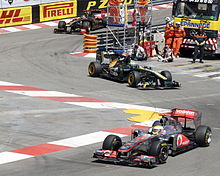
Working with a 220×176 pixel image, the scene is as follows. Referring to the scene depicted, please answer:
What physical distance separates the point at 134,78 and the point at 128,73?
43.4 inches

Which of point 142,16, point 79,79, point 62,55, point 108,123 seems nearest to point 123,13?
point 142,16

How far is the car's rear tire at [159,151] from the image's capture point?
41.4 ft

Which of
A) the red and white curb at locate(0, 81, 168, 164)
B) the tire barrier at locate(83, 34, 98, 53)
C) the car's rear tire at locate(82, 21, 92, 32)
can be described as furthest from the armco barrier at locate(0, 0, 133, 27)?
the red and white curb at locate(0, 81, 168, 164)

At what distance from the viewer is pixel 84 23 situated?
1366 inches

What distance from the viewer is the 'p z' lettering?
3541 centimetres

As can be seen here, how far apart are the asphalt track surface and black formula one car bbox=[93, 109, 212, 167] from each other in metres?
0.18

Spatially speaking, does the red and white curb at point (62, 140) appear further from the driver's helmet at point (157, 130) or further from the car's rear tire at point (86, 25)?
the car's rear tire at point (86, 25)

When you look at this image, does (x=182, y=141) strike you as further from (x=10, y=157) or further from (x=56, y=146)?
(x=10, y=157)

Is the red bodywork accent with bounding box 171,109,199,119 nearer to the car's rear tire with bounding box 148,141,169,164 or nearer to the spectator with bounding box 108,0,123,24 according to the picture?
the car's rear tire with bounding box 148,141,169,164

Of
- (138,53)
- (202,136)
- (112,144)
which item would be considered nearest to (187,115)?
(202,136)

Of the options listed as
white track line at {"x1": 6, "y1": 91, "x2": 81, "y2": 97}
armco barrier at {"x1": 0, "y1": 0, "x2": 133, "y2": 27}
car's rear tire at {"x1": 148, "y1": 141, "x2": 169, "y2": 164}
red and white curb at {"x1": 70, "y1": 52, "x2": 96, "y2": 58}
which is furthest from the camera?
armco barrier at {"x1": 0, "y1": 0, "x2": 133, "y2": 27}

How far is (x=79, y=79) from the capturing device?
2411cm

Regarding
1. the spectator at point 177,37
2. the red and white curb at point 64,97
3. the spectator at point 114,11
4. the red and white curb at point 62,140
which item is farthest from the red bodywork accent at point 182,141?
the spectator at point 114,11

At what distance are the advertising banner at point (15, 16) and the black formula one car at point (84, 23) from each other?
2554mm
